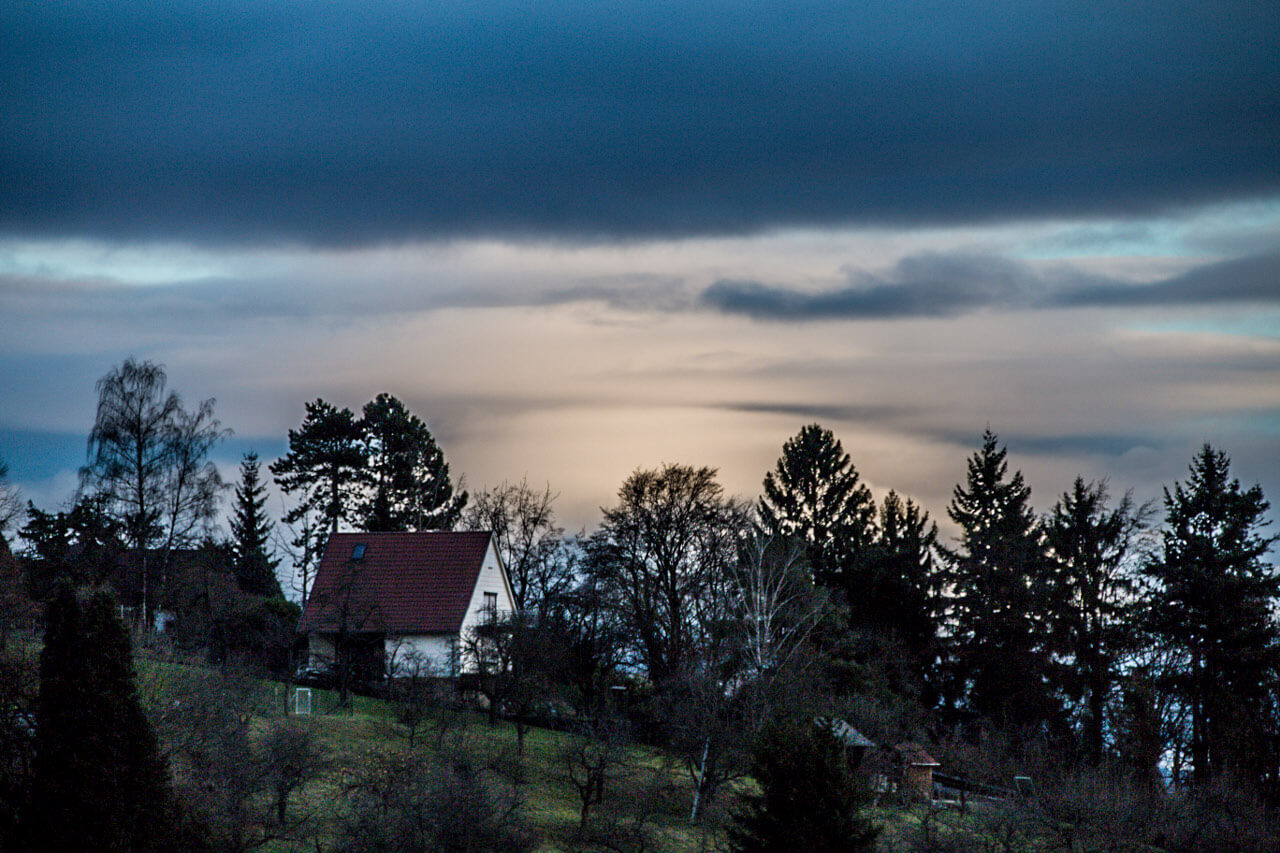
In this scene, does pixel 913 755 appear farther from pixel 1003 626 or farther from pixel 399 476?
pixel 399 476

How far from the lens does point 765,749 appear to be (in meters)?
24.5

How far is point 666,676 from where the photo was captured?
181 ft

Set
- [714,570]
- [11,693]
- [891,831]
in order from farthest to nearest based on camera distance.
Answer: [714,570] < [891,831] < [11,693]

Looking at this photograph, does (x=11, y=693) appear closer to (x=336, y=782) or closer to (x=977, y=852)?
(x=336, y=782)

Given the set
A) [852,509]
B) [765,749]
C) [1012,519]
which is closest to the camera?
[765,749]

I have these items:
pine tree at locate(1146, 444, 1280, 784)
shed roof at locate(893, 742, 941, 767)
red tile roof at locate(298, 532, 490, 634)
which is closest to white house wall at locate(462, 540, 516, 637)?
red tile roof at locate(298, 532, 490, 634)

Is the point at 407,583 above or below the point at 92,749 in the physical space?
above

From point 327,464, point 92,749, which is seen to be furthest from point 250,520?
point 92,749

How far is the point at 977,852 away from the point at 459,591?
28.1 metres

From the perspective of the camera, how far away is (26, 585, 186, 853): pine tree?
23969 millimetres

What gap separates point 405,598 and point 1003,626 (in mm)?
27014

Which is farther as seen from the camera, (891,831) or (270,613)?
(270,613)

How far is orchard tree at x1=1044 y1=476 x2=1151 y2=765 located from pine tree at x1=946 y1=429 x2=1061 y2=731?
3.66 feet

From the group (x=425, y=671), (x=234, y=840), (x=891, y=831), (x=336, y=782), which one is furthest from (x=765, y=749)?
(x=425, y=671)
